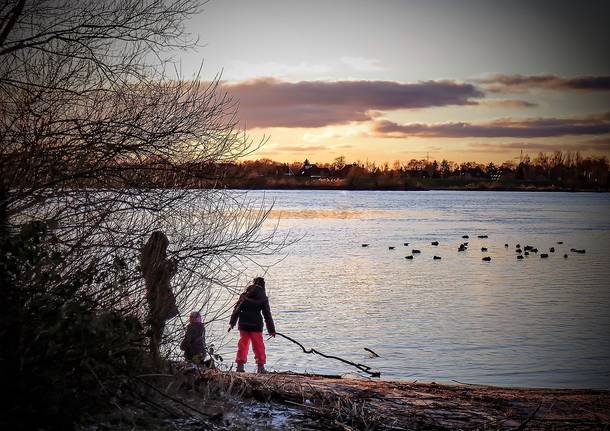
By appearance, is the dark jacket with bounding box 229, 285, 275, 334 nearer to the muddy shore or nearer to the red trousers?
the red trousers

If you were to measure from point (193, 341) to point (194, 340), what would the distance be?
0.03 meters

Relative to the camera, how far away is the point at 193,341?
7.39 m

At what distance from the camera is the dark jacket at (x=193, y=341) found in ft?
23.6

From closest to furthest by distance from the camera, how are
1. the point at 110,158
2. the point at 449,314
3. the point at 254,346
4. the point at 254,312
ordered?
the point at 110,158 < the point at 254,312 < the point at 254,346 < the point at 449,314

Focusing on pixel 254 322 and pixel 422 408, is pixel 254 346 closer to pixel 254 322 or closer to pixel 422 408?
pixel 254 322

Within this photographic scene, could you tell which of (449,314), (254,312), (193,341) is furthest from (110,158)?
(449,314)

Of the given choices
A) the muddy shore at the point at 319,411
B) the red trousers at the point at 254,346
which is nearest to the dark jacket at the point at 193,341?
the muddy shore at the point at 319,411

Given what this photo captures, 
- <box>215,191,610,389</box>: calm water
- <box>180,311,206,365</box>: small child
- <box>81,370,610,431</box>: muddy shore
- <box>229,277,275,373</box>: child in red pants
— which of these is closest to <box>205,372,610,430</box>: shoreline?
<box>81,370,610,431</box>: muddy shore

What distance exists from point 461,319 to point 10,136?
57.7 ft

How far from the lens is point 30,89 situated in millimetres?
6816

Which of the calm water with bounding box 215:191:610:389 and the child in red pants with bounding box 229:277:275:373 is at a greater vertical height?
the child in red pants with bounding box 229:277:275:373

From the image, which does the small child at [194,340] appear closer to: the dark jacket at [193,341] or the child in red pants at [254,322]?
the dark jacket at [193,341]

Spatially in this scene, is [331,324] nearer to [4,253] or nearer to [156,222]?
[156,222]

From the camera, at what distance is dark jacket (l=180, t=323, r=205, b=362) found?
7.20 meters
